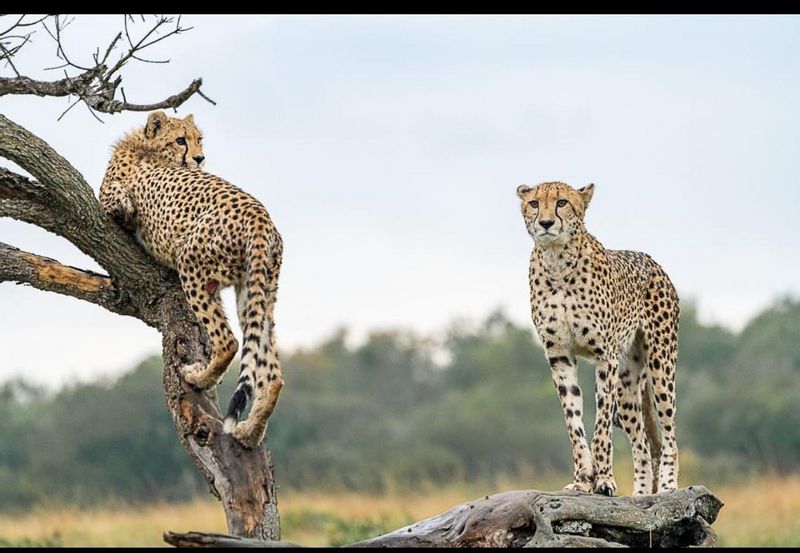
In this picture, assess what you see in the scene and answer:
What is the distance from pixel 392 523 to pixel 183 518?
166 inches

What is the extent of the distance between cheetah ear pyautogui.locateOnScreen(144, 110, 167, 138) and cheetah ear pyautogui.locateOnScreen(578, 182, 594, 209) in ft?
7.66

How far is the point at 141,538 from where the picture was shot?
18.1 m

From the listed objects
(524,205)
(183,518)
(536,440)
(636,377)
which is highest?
(536,440)

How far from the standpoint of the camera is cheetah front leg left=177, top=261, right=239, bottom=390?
278 inches

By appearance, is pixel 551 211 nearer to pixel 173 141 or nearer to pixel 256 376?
pixel 256 376

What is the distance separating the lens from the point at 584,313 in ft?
23.4

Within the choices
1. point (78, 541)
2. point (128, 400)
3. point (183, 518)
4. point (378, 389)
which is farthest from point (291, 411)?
point (78, 541)

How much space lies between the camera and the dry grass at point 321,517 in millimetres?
16344

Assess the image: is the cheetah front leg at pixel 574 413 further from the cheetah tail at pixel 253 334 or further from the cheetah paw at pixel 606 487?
the cheetah tail at pixel 253 334

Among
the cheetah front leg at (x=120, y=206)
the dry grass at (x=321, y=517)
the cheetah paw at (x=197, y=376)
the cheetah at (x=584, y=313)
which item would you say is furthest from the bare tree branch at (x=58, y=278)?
the dry grass at (x=321, y=517)

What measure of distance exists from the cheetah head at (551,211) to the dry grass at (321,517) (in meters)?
7.64

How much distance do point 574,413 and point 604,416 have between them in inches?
6.4

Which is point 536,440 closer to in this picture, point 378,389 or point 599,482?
point 378,389

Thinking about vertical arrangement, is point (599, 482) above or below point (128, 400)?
below
